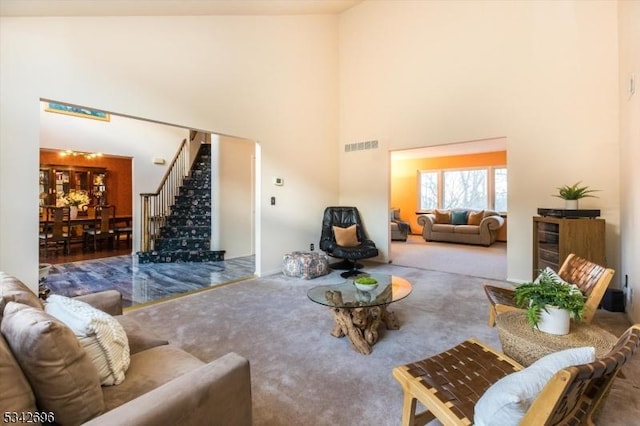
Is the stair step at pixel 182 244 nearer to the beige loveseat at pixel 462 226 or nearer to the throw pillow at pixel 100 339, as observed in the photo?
the throw pillow at pixel 100 339

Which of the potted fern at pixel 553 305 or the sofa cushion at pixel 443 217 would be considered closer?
the potted fern at pixel 553 305

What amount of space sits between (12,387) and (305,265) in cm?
355

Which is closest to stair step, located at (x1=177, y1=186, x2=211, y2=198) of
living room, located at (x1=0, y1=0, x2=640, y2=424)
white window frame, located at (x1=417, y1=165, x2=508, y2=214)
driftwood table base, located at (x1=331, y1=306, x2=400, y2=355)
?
living room, located at (x1=0, y1=0, x2=640, y2=424)

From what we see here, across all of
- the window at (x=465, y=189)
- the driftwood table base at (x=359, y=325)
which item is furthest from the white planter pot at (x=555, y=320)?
the window at (x=465, y=189)

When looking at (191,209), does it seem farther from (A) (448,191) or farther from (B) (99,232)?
(A) (448,191)

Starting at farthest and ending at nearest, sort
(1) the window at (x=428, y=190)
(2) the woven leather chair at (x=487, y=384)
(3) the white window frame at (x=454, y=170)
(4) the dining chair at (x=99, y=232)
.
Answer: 1. (1) the window at (x=428, y=190)
2. (3) the white window frame at (x=454, y=170)
3. (4) the dining chair at (x=99, y=232)
4. (2) the woven leather chair at (x=487, y=384)

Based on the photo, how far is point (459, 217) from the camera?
801 centimetres

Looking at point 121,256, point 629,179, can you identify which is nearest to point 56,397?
point 629,179

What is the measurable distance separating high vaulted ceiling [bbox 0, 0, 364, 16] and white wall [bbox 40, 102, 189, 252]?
319 centimetres

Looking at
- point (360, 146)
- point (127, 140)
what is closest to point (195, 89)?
point (360, 146)

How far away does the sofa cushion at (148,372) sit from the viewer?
3.65 feet

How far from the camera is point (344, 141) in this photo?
571 centimetres

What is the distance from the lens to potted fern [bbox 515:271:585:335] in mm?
1577

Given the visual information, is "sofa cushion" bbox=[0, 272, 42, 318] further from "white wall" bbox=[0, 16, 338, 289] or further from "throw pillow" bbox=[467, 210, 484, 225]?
"throw pillow" bbox=[467, 210, 484, 225]
